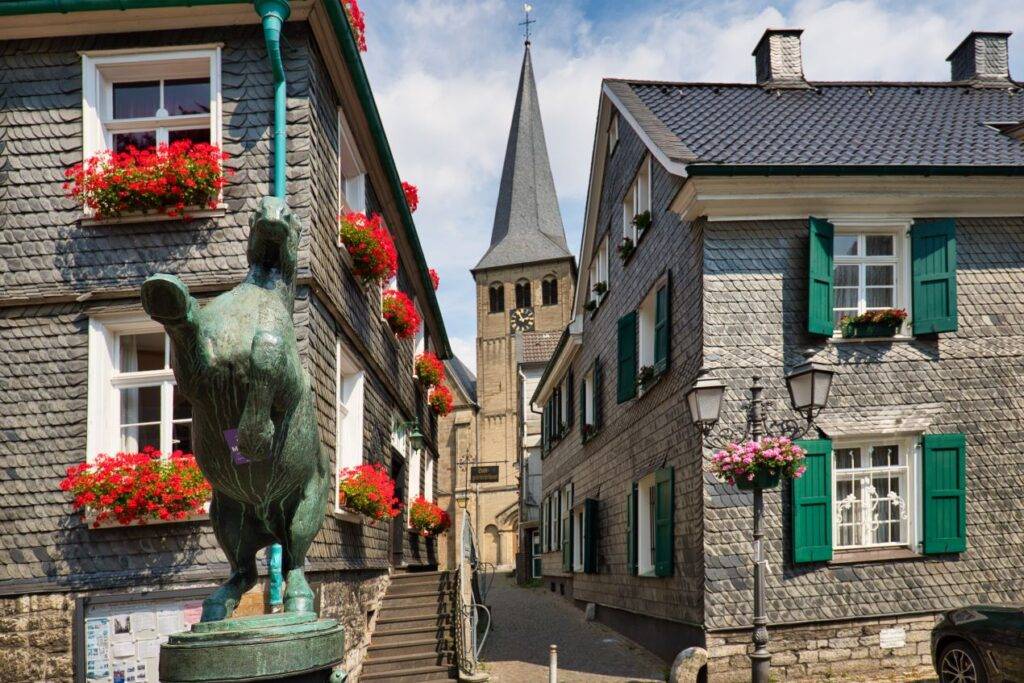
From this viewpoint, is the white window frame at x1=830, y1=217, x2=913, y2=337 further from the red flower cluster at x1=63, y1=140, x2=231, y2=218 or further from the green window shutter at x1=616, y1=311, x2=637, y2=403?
the red flower cluster at x1=63, y1=140, x2=231, y2=218

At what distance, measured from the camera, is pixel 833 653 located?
1187cm

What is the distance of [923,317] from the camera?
12461mm

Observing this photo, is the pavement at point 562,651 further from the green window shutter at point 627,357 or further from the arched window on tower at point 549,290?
the arched window on tower at point 549,290

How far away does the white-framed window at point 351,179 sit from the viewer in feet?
41.2

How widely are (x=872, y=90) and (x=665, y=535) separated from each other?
8.69 meters

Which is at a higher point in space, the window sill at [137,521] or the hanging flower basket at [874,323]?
the hanging flower basket at [874,323]

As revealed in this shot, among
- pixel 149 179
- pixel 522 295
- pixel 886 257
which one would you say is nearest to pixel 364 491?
pixel 149 179

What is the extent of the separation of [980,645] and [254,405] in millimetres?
8304

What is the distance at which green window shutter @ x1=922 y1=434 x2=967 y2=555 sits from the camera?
12016 mm

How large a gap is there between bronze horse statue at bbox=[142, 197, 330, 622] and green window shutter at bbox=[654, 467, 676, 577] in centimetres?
978

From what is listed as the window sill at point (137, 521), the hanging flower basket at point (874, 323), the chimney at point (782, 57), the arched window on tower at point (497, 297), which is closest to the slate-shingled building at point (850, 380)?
the hanging flower basket at point (874, 323)

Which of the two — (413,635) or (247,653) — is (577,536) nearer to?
(413,635)

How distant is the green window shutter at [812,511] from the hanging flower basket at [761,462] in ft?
7.12

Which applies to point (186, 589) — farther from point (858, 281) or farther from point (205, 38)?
point (858, 281)
